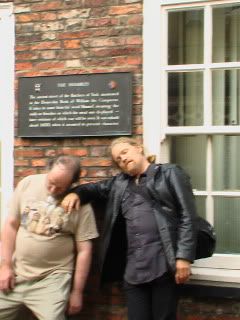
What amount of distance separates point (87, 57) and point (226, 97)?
42.6 inches

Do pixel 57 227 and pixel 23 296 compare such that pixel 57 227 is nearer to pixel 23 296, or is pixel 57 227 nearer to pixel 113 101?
pixel 23 296

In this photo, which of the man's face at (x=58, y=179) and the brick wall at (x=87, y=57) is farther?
the brick wall at (x=87, y=57)

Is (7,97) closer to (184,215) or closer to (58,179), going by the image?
(58,179)

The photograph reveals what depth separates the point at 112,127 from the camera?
4207mm

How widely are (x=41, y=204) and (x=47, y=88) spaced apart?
104 cm

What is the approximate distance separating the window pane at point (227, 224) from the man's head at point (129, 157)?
76 cm

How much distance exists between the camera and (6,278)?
3742 mm

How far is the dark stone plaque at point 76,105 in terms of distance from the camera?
165 inches

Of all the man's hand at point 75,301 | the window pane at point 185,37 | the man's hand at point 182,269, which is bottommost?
the man's hand at point 75,301

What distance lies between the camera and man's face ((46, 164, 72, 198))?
3674mm

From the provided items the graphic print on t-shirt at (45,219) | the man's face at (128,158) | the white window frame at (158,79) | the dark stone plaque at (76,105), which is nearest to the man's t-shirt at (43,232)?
the graphic print on t-shirt at (45,219)

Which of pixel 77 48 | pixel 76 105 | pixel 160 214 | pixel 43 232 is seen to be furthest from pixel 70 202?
pixel 77 48

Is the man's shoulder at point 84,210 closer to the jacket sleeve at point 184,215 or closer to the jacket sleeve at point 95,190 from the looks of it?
the jacket sleeve at point 95,190

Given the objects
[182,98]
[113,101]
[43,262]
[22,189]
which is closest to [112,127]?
[113,101]
